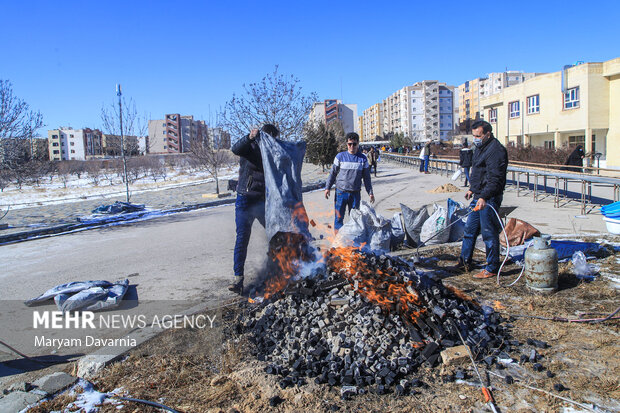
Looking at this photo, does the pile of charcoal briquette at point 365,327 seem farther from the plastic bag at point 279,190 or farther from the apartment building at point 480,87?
the apartment building at point 480,87

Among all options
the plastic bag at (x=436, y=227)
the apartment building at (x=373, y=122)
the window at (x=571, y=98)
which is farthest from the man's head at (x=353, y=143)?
the apartment building at (x=373, y=122)

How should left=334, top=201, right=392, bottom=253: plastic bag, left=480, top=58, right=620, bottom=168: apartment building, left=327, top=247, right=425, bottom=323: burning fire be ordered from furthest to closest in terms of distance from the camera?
left=480, top=58, right=620, bottom=168: apartment building, left=334, top=201, right=392, bottom=253: plastic bag, left=327, top=247, right=425, bottom=323: burning fire

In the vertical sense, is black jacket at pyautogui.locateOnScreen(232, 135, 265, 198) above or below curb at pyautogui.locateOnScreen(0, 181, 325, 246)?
above

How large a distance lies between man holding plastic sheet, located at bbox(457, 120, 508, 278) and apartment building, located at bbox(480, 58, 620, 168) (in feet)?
101

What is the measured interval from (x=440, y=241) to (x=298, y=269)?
10.5 feet

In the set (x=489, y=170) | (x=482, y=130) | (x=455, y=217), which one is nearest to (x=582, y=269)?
(x=489, y=170)

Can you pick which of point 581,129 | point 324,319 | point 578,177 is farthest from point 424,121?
point 324,319

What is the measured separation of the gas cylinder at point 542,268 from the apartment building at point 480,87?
5212 inches

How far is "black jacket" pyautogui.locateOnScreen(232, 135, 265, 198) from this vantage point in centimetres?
525

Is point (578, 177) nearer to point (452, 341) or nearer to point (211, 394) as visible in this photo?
point (452, 341)

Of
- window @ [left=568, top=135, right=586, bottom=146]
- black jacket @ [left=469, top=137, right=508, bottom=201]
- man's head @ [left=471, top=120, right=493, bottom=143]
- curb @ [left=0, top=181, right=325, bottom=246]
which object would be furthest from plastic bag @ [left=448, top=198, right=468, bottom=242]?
window @ [left=568, top=135, right=586, bottom=146]

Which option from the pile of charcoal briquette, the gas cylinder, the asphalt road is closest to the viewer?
the pile of charcoal briquette

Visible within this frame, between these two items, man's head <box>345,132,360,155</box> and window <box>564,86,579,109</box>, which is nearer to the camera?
man's head <box>345,132,360,155</box>

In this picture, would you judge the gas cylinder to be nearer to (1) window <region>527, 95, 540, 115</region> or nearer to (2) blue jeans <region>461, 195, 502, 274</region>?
(2) blue jeans <region>461, 195, 502, 274</region>
